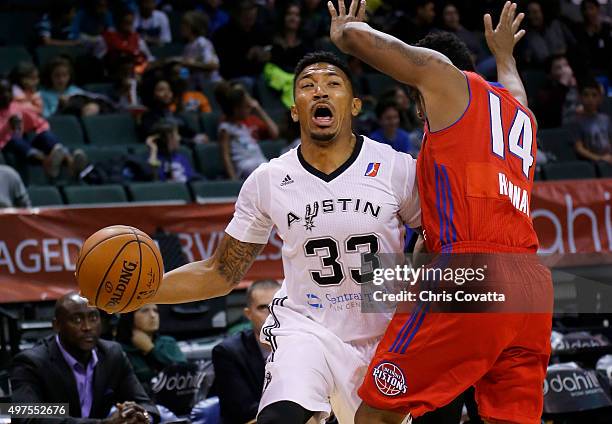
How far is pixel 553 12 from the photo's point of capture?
14781 millimetres

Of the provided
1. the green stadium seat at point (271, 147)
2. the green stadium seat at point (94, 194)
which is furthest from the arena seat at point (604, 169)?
the green stadium seat at point (94, 194)

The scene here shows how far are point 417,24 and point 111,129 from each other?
179 inches

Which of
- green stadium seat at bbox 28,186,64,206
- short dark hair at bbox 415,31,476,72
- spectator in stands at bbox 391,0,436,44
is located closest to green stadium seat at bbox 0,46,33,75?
green stadium seat at bbox 28,186,64,206

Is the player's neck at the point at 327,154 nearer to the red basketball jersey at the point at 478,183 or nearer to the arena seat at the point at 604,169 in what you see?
the red basketball jersey at the point at 478,183

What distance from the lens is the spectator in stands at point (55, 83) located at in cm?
1147

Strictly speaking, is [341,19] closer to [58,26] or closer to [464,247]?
[464,247]

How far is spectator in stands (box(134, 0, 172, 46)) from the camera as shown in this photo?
13.2 meters

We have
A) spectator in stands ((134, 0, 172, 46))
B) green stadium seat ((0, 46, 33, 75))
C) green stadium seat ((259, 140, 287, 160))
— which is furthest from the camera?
spectator in stands ((134, 0, 172, 46))

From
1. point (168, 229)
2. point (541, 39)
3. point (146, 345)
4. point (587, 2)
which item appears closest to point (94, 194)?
point (168, 229)

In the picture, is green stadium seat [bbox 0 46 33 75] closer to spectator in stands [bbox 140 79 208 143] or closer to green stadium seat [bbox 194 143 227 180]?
spectator in stands [bbox 140 79 208 143]

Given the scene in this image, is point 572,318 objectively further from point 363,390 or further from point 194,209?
point 363,390

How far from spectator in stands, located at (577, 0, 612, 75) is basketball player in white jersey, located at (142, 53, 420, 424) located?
9752 millimetres

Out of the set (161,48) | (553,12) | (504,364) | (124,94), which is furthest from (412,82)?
(553,12)

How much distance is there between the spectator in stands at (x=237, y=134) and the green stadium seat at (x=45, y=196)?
6.08 ft
